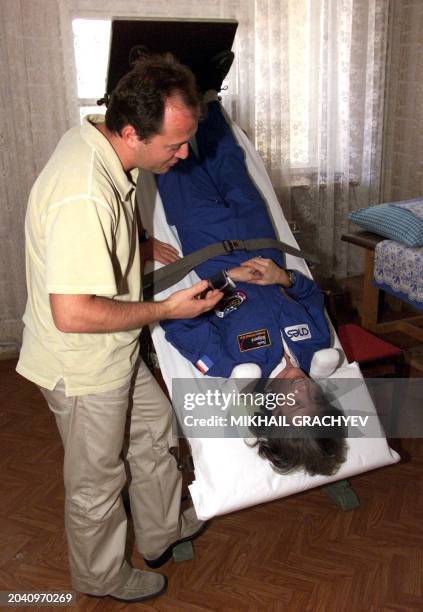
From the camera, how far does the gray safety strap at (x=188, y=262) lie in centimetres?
207

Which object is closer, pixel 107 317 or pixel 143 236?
pixel 107 317

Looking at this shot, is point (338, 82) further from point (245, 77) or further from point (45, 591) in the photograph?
point (45, 591)

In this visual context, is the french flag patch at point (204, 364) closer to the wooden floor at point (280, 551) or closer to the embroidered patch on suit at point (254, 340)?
the embroidered patch on suit at point (254, 340)

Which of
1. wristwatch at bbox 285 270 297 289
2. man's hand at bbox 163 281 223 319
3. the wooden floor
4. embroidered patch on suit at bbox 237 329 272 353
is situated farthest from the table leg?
man's hand at bbox 163 281 223 319

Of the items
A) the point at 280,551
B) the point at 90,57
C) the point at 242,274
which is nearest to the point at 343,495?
the point at 280,551

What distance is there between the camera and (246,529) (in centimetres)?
213

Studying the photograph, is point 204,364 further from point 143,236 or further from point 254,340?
point 143,236

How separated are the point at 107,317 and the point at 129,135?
1.37ft

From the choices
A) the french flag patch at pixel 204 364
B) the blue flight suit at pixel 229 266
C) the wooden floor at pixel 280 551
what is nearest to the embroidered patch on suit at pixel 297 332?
the blue flight suit at pixel 229 266

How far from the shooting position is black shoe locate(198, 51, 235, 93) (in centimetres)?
214

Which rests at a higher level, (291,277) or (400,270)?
(291,277)

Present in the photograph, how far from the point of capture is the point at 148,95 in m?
1.42

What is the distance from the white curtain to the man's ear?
1.41 m

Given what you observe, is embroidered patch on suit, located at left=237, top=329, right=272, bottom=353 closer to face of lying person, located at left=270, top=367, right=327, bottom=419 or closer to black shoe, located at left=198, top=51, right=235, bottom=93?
face of lying person, located at left=270, top=367, right=327, bottom=419
